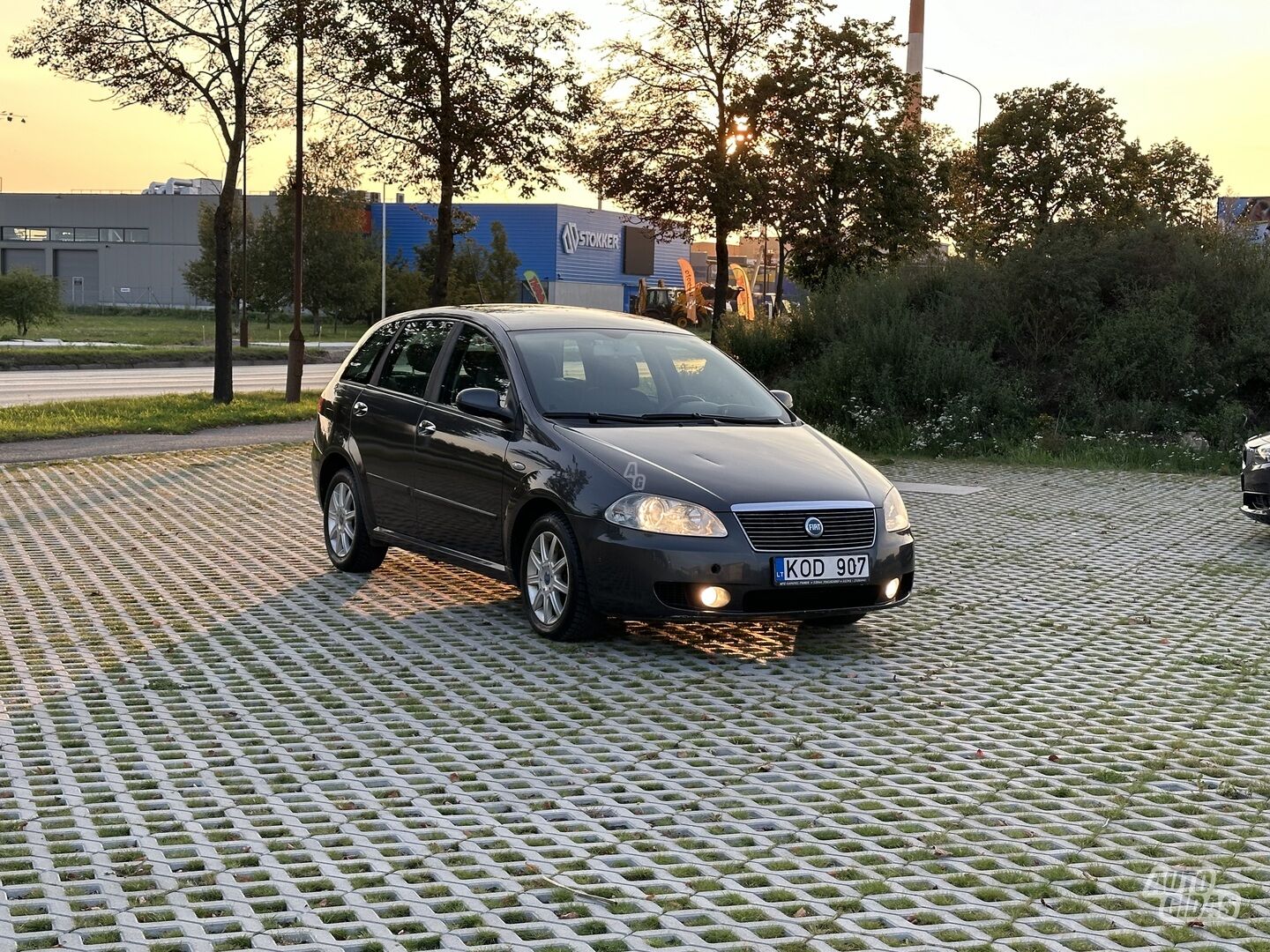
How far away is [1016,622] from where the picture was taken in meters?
9.34

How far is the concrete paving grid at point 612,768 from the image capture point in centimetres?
460

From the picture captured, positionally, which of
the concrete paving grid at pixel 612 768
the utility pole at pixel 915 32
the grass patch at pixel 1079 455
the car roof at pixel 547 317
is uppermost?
the utility pole at pixel 915 32

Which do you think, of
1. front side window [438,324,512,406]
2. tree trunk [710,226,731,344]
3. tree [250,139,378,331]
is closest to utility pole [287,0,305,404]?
tree trunk [710,226,731,344]

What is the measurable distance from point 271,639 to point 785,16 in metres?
25.9

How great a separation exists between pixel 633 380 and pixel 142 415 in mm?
15341

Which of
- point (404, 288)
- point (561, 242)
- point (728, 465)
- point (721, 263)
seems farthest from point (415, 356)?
point (561, 242)

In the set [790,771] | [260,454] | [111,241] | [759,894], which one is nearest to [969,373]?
[260,454]

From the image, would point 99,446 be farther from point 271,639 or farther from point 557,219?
point 557,219

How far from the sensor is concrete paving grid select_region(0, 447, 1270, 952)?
4.60 m

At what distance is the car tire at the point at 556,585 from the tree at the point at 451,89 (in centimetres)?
1710

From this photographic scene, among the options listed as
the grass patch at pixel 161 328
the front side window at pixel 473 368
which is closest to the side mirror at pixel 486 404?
the front side window at pixel 473 368

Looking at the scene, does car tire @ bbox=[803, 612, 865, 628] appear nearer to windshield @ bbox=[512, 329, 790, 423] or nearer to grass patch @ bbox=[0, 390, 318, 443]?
windshield @ bbox=[512, 329, 790, 423]

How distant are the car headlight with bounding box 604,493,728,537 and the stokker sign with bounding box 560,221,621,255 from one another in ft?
259

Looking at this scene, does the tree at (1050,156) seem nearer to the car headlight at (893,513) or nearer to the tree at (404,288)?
the tree at (404,288)
